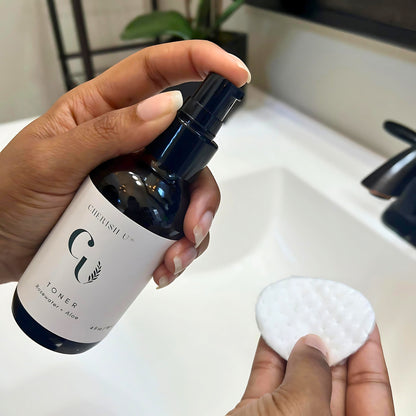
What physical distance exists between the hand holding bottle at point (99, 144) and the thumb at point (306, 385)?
0.11 m

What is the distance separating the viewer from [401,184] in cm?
41

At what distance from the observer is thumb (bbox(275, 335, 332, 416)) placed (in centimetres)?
25

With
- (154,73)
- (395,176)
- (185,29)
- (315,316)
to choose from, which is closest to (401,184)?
(395,176)

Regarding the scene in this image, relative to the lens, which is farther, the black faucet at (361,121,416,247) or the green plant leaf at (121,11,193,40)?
the green plant leaf at (121,11,193,40)

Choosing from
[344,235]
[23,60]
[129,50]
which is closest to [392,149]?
[344,235]

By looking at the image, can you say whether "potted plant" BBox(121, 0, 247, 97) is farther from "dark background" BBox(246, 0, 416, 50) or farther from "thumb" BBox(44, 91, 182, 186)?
"thumb" BBox(44, 91, 182, 186)

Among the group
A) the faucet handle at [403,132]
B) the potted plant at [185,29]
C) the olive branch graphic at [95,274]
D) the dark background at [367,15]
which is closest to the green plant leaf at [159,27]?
the potted plant at [185,29]

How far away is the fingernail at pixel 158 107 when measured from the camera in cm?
28

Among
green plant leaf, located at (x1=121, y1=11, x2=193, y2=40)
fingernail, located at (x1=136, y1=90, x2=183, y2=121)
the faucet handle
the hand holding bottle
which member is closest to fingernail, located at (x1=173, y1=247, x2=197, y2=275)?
the hand holding bottle

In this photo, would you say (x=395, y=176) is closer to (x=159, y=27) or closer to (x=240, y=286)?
(x=240, y=286)

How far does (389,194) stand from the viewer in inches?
16.1

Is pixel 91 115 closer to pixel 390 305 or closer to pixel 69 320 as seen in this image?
pixel 69 320

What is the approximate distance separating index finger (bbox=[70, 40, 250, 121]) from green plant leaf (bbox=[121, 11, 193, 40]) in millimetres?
230

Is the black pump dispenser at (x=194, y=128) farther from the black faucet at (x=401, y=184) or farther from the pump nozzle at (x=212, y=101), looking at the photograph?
the black faucet at (x=401, y=184)
